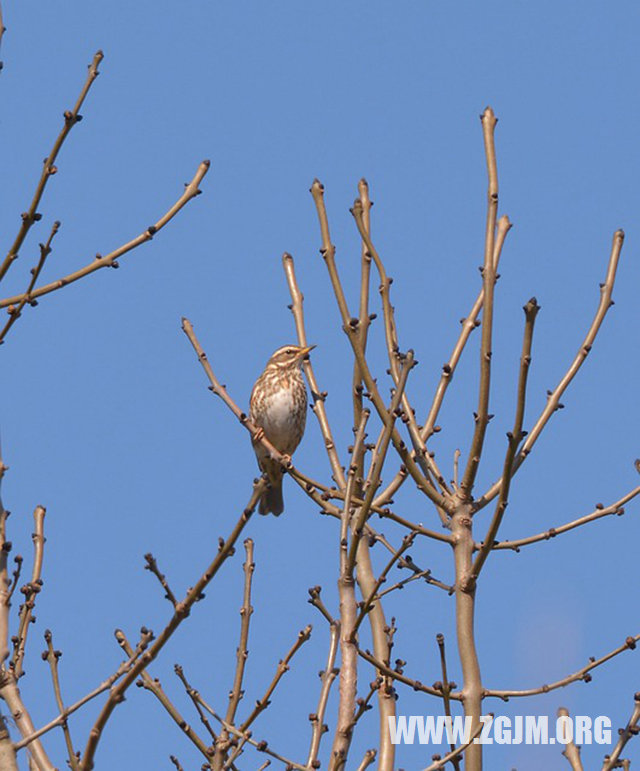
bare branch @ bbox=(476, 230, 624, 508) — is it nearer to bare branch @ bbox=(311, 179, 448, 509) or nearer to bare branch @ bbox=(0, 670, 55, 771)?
bare branch @ bbox=(311, 179, 448, 509)

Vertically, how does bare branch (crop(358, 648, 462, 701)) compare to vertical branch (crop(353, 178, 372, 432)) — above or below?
below

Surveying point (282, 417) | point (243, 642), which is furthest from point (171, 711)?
point (282, 417)

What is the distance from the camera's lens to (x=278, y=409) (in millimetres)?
10945

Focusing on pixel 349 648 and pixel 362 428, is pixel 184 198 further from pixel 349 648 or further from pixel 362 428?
pixel 349 648

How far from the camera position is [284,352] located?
11.3 m

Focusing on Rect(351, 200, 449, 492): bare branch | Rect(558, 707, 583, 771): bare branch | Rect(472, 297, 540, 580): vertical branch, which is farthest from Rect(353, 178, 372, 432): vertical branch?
Rect(558, 707, 583, 771): bare branch

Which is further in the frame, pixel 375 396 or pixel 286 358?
pixel 286 358

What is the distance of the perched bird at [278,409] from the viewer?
10953mm

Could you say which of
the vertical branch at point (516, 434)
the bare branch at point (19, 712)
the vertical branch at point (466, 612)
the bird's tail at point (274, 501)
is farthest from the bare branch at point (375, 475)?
the bird's tail at point (274, 501)

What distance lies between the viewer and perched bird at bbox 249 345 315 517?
11.0m

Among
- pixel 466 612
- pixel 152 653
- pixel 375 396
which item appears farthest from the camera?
pixel 375 396

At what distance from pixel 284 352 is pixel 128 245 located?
606 centimetres

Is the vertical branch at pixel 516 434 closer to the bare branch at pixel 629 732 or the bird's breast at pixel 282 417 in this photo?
the bare branch at pixel 629 732

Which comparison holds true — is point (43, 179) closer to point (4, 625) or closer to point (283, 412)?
point (4, 625)
